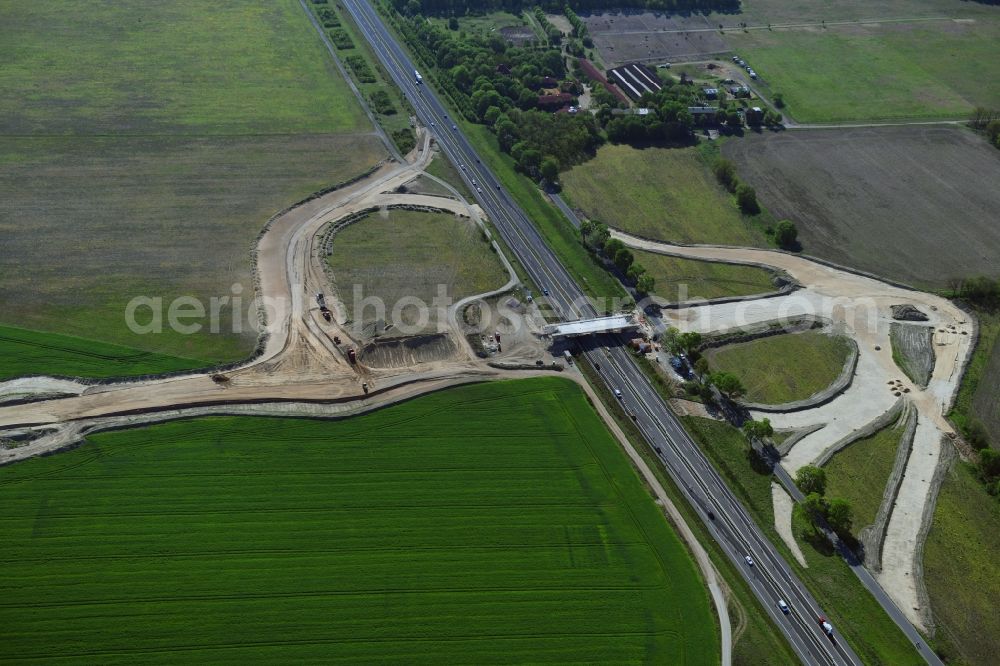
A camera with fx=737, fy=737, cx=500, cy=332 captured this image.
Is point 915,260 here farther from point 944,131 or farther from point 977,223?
point 944,131

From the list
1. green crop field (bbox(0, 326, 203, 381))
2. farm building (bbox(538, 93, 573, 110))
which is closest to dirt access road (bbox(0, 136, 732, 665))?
green crop field (bbox(0, 326, 203, 381))

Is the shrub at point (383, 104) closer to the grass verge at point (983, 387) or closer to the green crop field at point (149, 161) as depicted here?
the green crop field at point (149, 161)

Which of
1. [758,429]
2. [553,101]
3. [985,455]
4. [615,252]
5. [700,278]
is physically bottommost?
[758,429]

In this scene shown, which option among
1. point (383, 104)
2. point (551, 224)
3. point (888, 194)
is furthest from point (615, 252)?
point (383, 104)

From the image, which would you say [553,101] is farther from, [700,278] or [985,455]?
[985,455]

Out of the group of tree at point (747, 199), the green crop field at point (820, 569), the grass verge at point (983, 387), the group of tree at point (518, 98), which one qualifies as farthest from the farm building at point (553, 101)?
the grass verge at point (983, 387)

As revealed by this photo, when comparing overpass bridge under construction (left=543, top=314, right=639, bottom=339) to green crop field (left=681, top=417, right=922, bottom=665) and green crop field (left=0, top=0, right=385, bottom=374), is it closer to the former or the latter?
green crop field (left=681, top=417, right=922, bottom=665)
